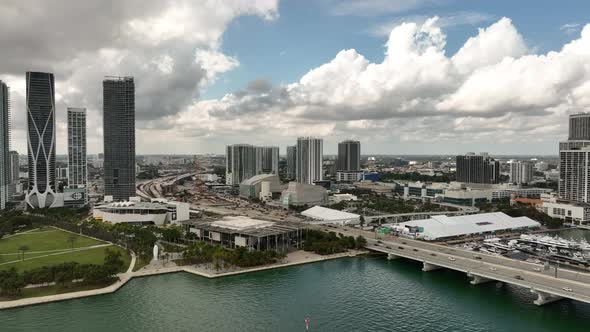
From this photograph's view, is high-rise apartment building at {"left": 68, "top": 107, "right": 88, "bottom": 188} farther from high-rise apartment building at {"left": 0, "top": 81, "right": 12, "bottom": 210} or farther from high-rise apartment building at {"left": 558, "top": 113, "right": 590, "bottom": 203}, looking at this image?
high-rise apartment building at {"left": 558, "top": 113, "right": 590, "bottom": 203}


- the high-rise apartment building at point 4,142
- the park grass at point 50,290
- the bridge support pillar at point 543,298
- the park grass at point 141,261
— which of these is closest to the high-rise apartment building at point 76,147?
the high-rise apartment building at point 4,142

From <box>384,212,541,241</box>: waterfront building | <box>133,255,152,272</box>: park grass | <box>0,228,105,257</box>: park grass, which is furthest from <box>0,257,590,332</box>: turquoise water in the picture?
<box>0,228,105,257</box>: park grass

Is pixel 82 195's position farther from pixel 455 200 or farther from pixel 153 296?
pixel 455 200

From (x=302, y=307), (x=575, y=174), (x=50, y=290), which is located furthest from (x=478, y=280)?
(x=575, y=174)

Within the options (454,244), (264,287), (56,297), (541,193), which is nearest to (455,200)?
(541,193)

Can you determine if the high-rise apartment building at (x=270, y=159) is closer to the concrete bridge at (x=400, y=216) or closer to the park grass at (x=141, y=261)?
the concrete bridge at (x=400, y=216)

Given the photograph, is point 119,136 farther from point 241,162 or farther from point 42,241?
point 241,162
